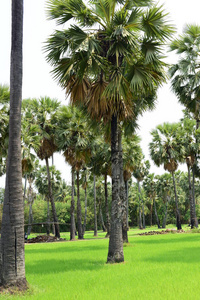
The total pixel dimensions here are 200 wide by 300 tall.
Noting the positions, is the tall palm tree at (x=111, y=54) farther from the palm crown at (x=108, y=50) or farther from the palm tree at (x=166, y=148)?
the palm tree at (x=166, y=148)

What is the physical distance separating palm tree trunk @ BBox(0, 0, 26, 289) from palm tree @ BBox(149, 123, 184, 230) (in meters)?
29.9

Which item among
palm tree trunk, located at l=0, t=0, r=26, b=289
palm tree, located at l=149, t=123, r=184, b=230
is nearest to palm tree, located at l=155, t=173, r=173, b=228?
palm tree, located at l=149, t=123, r=184, b=230

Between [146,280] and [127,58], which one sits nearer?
[146,280]

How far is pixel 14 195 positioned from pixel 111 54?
261 inches

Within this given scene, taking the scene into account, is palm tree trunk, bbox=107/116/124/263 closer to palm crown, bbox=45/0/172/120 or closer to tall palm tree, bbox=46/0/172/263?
tall palm tree, bbox=46/0/172/263

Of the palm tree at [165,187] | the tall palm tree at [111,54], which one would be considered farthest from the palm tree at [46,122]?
the palm tree at [165,187]

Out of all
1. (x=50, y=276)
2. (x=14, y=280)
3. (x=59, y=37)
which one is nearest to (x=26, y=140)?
(x=59, y=37)

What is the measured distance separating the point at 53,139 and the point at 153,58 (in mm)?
19978

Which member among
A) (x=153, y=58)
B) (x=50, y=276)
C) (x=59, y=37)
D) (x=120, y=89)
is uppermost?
(x=59, y=37)

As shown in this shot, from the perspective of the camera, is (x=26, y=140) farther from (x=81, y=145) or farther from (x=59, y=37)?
(x=59, y=37)

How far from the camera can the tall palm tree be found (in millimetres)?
10820

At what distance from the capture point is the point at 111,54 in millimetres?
11477

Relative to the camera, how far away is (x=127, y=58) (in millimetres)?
11406

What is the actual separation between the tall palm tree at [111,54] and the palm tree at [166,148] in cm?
2501
